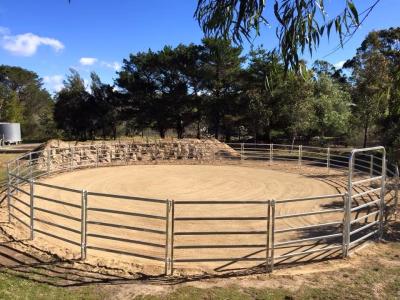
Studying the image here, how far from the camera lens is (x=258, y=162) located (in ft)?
79.5

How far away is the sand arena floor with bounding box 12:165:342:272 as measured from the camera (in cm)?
912

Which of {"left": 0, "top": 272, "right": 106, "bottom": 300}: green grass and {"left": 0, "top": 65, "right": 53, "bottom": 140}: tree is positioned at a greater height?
{"left": 0, "top": 65, "right": 53, "bottom": 140}: tree

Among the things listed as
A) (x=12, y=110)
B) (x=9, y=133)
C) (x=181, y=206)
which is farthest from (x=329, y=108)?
(x=12, y=110)

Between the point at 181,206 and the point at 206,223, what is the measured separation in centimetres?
168

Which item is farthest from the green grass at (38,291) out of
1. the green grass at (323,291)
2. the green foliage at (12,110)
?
the green foliage at (12,110)

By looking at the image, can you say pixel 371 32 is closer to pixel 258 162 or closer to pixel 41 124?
pixel 258 162

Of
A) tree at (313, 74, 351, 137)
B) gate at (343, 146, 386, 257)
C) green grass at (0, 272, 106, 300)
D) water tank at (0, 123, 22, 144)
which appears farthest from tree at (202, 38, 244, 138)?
green grass at (0, 272, 106, 300)

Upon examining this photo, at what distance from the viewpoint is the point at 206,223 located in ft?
37.0

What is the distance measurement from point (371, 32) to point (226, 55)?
12.2 m

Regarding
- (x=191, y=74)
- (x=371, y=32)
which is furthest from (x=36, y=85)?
(x=371, y=32)

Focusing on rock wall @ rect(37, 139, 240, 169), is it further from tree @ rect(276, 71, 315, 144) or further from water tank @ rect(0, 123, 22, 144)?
water tank @ rect(0, 123, 22, 144)

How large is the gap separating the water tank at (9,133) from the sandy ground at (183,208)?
2728cm

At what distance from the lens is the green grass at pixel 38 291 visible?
255 inches

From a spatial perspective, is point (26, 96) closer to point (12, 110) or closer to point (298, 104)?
point (12, 110)
